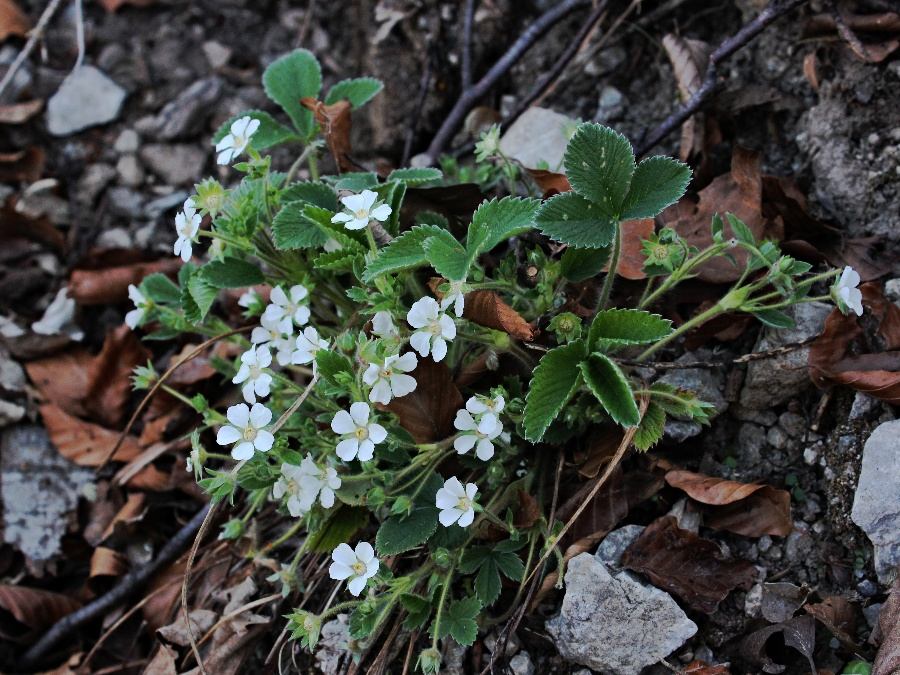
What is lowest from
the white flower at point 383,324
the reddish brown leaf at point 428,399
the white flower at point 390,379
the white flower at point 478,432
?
the reddish brown leaf at point 428,399

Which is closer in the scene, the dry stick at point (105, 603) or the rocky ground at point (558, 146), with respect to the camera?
the rocky ground at point (558, 146)

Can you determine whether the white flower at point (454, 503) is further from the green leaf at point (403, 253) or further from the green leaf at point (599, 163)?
the green leaf at point (599, 163)

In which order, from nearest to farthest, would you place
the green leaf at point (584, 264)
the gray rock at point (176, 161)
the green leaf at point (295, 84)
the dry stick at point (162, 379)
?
1. the green leaf at point (584, 264)
2. the dry stick at point (162, 379)
3. the green leaf at point (295, 84)
4. the gray rock at point (176, 161)

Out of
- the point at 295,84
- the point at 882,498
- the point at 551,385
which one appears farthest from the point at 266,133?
the point at 882,498

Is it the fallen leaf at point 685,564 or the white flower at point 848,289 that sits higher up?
the white flower at point 848,289

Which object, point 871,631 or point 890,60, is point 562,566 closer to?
point 871,631

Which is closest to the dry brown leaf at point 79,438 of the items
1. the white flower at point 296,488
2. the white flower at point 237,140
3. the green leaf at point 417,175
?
the white flower at point 296,488

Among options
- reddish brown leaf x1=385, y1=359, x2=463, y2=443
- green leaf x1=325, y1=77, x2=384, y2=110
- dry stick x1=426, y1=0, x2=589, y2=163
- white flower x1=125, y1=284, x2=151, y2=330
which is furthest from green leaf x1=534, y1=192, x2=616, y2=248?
white flower x1=125, y1=284, x2=151, y2=330

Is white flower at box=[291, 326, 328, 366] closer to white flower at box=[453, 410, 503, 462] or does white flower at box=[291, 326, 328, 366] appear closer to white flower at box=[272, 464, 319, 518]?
white flower at box=[272, 464, 319, 518]
